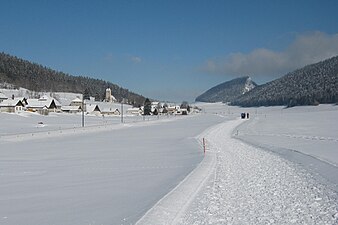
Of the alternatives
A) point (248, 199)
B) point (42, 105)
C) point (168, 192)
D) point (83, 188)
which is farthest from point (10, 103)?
point (248, 199)

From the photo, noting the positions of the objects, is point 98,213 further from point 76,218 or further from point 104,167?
point 104,167

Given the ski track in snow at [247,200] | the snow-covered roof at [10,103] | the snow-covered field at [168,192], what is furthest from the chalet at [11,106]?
the ski track in snow at [247,200]

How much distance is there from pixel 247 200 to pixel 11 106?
3936 inches

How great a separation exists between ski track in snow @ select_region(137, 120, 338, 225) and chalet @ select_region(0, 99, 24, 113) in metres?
93.2

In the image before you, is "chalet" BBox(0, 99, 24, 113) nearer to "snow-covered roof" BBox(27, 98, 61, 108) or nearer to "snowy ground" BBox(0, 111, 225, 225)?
"snow-covered roof" BBox(27, 98, 61, 108)

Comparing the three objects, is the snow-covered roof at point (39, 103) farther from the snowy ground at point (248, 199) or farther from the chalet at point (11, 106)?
the snowy ground at point (248, 199)

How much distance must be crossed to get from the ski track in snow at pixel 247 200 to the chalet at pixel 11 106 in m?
93.2

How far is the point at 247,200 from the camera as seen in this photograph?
1066 cm

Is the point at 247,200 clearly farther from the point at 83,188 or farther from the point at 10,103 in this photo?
the point at 10,103

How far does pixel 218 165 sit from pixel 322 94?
515 feet

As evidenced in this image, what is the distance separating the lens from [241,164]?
61.4ft

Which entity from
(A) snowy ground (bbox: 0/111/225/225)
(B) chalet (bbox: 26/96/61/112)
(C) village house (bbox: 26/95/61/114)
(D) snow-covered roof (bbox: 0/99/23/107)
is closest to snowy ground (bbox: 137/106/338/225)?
(A) snowy ground (bbox: 0/111/225/225)

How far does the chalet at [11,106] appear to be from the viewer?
99.4m

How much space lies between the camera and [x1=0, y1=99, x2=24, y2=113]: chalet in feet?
326
